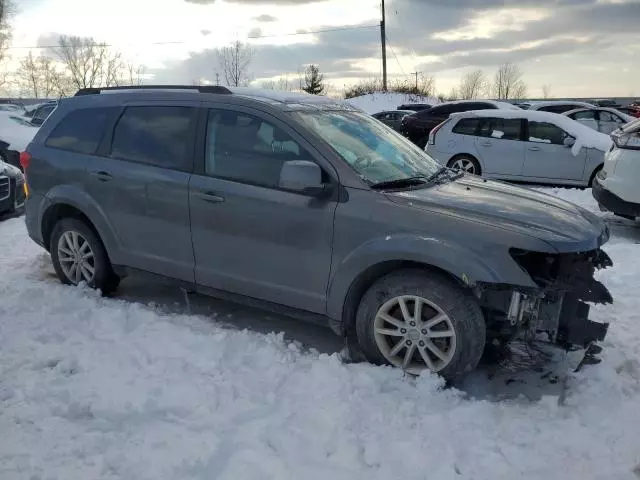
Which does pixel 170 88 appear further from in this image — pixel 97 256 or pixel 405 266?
pixel 405 266

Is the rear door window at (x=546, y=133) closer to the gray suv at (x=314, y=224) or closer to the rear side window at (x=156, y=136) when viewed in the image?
the gray suv at (x=314, y=224)

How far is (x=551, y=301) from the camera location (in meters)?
3.35

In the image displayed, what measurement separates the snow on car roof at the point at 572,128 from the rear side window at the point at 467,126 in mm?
147

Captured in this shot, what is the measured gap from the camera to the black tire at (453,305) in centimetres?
332

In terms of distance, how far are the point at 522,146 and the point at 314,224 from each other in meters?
8.32

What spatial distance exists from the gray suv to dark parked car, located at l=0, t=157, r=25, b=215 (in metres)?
4.03

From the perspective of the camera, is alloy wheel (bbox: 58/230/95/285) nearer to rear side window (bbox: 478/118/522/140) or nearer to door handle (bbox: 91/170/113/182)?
door handle (bbox: 91/170/113/182)

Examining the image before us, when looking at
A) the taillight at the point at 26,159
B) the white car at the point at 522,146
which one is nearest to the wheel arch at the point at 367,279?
the taillight at the point at 26,159

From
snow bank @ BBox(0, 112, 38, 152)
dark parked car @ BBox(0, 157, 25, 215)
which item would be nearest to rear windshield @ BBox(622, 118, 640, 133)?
dark parked car @ BBox(0, 157, 25, 215)

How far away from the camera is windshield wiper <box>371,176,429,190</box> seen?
3691mm

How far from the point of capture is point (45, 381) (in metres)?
3.42

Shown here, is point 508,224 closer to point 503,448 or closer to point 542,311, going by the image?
point 542,311

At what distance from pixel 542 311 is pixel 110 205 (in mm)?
3346

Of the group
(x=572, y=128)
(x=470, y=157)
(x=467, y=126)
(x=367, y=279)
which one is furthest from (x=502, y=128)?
(x=367, y=279)
